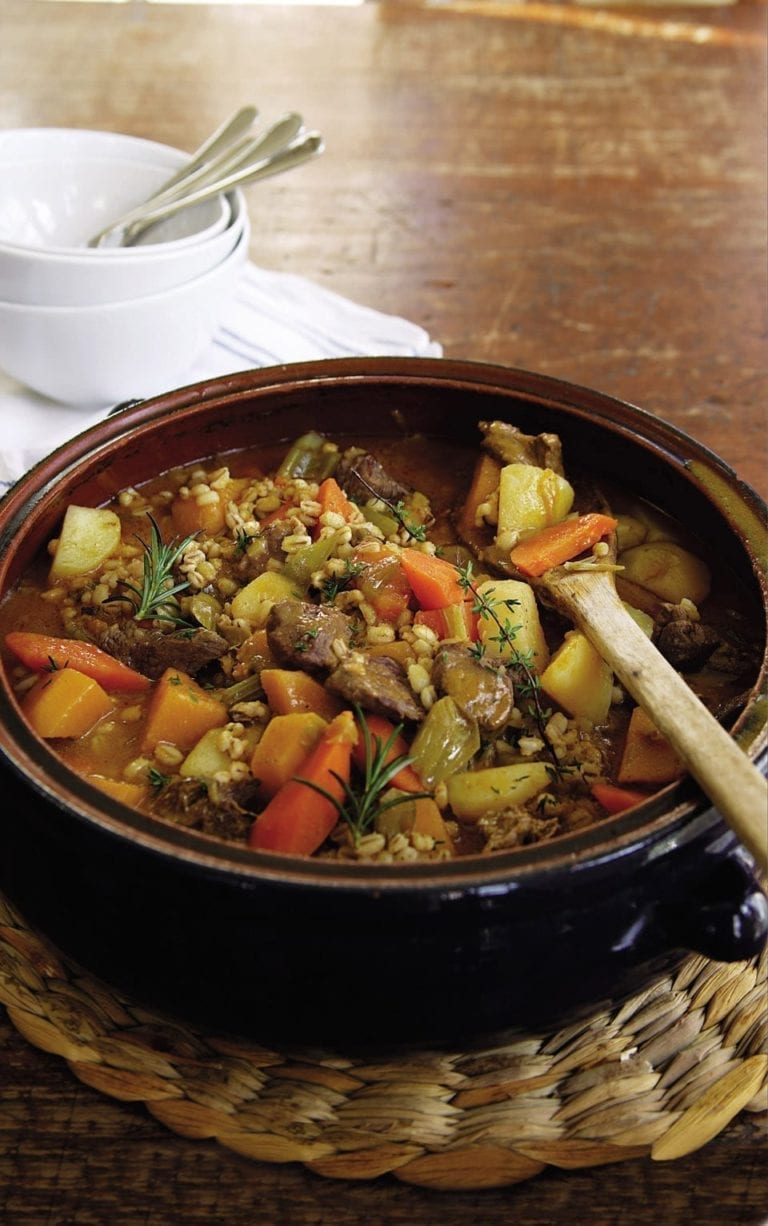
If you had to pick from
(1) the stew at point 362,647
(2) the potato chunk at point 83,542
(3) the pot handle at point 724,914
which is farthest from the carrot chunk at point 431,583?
(3) the pot handle at point 724,914

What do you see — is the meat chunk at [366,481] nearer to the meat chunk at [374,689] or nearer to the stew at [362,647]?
the stew at [362,647]

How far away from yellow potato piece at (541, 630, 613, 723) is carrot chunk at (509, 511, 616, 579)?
256mm

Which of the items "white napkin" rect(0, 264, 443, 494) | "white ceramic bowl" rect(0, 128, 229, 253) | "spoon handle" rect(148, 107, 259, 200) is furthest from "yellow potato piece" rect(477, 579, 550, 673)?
"spoon handle" rect(148, 107, 259, 200)

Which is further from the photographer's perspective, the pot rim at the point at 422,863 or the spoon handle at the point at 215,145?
the spoon handle at the point at 215,145

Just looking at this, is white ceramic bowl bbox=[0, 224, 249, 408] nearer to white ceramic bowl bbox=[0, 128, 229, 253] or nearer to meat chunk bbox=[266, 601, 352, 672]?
white ceramic bowl bbox=[0, 128, 229, 253]

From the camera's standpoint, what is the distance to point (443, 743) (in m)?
2.01

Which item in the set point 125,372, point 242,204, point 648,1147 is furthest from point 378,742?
point 242,204

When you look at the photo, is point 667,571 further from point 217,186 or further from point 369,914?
point 217,186

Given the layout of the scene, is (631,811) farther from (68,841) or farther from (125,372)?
(125,372)

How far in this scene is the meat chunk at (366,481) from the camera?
103 inches

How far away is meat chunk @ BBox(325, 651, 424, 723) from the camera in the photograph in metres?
1.98

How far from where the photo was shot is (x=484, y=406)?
105 inches

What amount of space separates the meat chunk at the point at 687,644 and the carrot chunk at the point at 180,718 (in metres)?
0.78

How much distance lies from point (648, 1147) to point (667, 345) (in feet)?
8.25
